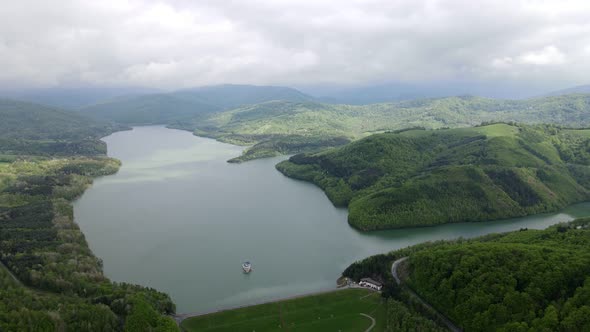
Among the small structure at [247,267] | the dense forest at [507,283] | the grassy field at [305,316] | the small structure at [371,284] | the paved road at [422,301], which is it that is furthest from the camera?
the small structure at [247,267]

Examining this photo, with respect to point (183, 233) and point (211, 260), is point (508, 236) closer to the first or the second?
point (211, 260)

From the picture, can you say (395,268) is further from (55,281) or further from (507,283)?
(55,281)

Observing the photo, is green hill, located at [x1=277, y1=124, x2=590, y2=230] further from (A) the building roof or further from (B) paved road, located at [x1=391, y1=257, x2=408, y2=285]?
(A) the building roof

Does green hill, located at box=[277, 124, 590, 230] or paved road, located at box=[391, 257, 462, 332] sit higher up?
green hill, located at box=[277, 124, 590, 230]

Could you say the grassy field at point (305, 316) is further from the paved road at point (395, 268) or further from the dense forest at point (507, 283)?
the paved road at point (395, 268)

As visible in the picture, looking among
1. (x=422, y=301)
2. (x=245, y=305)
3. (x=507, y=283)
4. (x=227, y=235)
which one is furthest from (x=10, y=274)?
(x=507, y=283)

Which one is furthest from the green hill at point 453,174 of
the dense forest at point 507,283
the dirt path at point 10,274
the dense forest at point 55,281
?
the dirt path at point 10,274

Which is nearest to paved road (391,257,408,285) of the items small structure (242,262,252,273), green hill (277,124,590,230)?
green hill (277,124,590,230)
